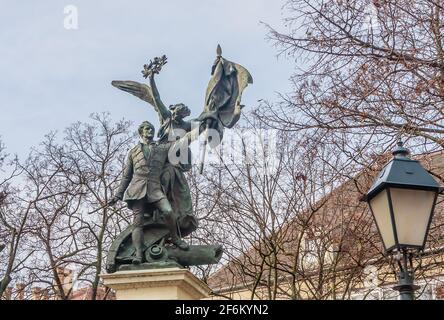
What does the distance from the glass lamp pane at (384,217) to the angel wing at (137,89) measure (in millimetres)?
5372

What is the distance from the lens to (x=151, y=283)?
29.8 feet

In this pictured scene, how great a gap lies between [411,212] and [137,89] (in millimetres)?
5937

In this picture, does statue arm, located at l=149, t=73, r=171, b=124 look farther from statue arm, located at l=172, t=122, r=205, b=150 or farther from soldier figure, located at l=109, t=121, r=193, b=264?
statue arm, located at l=172, t=122, r=205, b=150

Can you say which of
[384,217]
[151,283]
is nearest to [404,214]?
[384,217]

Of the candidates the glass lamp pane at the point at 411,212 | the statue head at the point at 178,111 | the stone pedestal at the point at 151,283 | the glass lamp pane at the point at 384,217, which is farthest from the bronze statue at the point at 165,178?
the glass lamp pane at the point at 411,212

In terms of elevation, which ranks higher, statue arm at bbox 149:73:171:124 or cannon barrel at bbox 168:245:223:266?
statue arm at bbox 149:73:171:124

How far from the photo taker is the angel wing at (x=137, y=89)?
10.4 m

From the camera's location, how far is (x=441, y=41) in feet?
32.5

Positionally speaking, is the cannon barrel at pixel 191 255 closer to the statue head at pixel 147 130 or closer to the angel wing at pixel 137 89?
the statue head at pixel 147 130

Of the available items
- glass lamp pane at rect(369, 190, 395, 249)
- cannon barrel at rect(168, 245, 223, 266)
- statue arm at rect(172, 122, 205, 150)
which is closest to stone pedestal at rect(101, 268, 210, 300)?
cannon barrel at rect(168, 245, 223, 266)

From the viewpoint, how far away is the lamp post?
5391mm

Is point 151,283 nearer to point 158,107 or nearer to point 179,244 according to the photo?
point 179,244

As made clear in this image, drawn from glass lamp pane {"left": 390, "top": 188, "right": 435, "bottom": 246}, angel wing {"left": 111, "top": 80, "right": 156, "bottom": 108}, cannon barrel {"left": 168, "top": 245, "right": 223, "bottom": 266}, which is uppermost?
angel wing {"left": 111, "top": 80, "right": 156, "bottom": 108}
